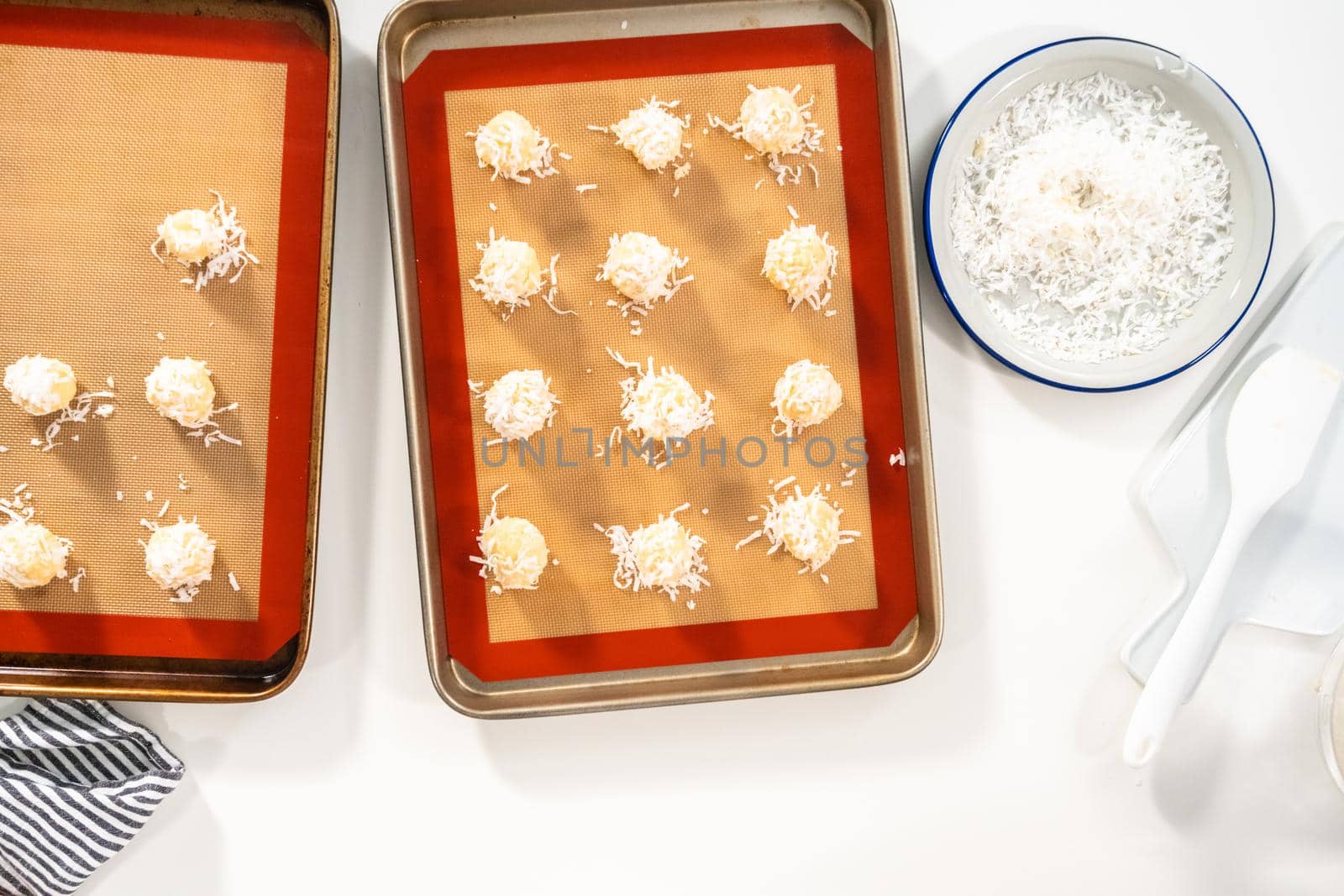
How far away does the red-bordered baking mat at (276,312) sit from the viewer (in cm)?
136

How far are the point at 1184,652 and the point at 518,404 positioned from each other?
43.7 inches

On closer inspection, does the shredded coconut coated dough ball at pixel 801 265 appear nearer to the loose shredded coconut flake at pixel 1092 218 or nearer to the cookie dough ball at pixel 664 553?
the loose shredded coconut flake at pixel 1092 218

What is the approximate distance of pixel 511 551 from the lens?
4.37 feet

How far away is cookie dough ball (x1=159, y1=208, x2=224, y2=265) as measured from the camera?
4.29 ft

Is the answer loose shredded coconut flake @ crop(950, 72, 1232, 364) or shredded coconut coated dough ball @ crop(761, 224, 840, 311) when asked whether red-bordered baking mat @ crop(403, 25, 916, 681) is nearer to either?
shredded coconut coated dough ball @ crop(761, 224, 840, 311)

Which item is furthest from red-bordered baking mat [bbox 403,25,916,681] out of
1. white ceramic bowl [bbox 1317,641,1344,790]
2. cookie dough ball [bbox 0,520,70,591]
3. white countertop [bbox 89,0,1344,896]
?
white ceramic bowl [bbox 1317,641,1344,790]

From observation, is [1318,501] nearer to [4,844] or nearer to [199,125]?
[199,125]

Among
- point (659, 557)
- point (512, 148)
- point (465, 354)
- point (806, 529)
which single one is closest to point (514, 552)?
point (659, 557)

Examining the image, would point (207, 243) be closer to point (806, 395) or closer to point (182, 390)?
point (182, 390)

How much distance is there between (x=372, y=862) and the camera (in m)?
1.48

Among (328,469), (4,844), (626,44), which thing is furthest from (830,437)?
(4,844)

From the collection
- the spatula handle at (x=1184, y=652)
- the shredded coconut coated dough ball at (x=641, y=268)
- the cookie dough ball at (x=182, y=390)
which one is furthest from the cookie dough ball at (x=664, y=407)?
the spatula handle at (x=1184, y=652)

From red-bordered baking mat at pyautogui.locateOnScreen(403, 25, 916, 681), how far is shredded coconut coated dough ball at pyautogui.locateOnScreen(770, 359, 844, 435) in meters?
0.08

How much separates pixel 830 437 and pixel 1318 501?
0.87m
